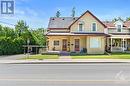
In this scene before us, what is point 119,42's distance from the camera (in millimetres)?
68250

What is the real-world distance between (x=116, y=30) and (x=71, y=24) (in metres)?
10.4

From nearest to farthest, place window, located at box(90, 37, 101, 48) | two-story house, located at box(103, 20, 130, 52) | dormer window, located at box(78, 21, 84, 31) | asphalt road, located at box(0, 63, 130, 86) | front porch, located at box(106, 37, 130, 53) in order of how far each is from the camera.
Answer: asphalt road, located at box(0, 63, 130, 86) < window, located at box(90, 37, 101, 48) < dormer window, located at box(78, 21, 84, 31) < two-story house, located at box(103, 20, 130, 52) < front porch, located at box(106, 37, 130, 53)

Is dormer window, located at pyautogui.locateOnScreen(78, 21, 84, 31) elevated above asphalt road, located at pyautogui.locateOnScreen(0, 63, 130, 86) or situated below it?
above

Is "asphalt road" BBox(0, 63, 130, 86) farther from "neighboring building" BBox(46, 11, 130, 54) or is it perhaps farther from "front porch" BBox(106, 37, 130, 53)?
"front porch" BBox(106, 37, 130, 53)

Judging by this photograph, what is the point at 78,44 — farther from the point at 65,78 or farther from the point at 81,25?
the point at 65,78

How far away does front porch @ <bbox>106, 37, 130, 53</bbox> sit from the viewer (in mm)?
63784

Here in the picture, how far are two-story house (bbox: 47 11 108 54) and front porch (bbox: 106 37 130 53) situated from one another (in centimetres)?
509

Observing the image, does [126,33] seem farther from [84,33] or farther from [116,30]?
[84,33]

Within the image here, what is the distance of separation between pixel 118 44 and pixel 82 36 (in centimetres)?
1207

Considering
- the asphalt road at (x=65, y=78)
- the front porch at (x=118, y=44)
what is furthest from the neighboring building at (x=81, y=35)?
the asphalt road at (x=65, y=78)

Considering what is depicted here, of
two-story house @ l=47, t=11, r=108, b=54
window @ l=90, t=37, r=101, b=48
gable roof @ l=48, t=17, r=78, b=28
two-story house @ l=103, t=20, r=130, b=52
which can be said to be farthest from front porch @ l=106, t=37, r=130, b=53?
gable roof @ l=48, t=17, r=78, b=28

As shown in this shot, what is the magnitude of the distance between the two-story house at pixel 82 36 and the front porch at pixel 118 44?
16.7ft

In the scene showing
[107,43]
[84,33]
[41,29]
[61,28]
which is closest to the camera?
[84,33]

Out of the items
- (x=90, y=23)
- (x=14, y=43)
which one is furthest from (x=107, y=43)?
(x=14, y=43)
